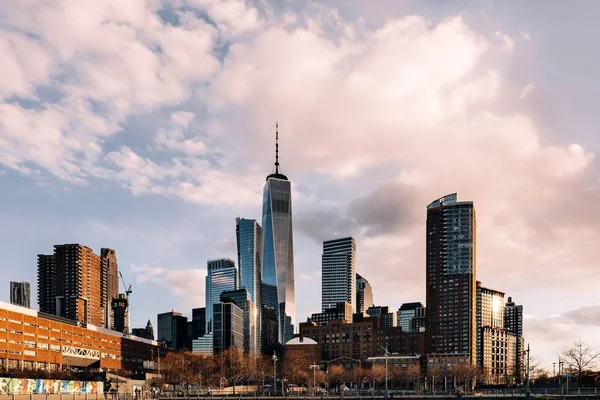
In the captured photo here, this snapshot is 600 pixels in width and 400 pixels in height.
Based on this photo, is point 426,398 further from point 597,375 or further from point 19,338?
point 19,338

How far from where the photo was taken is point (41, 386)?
12688cm

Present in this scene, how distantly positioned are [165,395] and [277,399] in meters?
36.0

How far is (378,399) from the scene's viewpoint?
152 meters

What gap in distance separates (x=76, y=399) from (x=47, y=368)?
9897cm

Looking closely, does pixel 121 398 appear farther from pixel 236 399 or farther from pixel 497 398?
pixel 497 398

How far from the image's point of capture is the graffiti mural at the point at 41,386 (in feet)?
380

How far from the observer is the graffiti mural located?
116 m

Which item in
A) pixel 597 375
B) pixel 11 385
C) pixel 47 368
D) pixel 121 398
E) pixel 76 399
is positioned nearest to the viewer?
pixel 76 399

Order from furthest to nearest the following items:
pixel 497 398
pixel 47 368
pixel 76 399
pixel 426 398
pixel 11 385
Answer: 1. pixel 47 368
2. pixel 426 398
3. pixel 497 398
4. pixel 11 385
5. pixel 76 399

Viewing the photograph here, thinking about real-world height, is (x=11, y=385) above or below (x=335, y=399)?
above

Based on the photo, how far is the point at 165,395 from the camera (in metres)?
170

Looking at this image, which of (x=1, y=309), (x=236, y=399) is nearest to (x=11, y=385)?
(x=236, y=399)

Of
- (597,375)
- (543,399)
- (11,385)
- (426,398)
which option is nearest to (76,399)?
(11,385)

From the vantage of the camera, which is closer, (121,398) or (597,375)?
(121,398)
